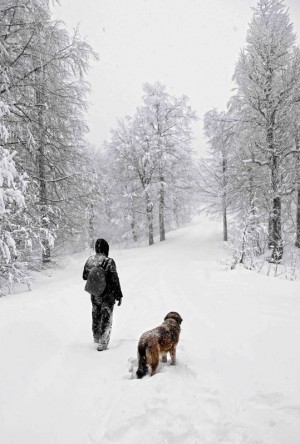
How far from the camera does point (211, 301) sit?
662cm

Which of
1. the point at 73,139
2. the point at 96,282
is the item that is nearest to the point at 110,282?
the point at 96,282

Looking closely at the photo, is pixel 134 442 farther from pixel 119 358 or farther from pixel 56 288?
pixel 56 288

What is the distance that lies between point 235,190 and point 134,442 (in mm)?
13065

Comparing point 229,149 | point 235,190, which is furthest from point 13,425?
point 229,149

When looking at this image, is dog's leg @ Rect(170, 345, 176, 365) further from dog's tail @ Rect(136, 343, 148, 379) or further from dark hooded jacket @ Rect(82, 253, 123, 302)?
dark hooded jacket @ Rect(82, 253, 123, 302)

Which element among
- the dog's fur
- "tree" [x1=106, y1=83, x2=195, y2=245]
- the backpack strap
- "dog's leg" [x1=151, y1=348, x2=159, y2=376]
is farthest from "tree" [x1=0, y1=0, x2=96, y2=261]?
"tree" [x1=106, y1=83, x2=195, y2=245]

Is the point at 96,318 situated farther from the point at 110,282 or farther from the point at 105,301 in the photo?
the point at 110,282

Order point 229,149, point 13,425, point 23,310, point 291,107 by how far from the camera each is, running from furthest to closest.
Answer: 1. point 229,149
2. point 291,107
3. point 23,310
4. point 13,425

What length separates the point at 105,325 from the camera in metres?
4.50

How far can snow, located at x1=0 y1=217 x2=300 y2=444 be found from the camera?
2.67 metres

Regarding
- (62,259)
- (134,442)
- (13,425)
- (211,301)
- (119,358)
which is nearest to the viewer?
(134,442)

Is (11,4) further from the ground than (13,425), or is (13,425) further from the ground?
(11,4)

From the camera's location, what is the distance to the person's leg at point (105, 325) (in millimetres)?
4469

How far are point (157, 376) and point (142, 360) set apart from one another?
27 cm
